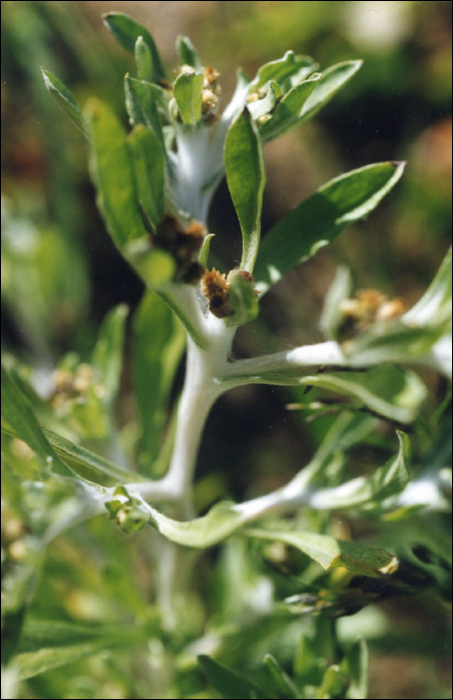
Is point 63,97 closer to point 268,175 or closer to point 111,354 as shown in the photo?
point 111,354

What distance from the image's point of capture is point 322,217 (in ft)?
3.49

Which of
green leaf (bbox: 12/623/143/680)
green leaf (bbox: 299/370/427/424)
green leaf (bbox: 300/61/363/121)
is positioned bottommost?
green leaf (bbox: 12/623/143/680)

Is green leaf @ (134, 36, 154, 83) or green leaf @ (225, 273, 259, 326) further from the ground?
green leaf @ (134, 36, 154, 83)

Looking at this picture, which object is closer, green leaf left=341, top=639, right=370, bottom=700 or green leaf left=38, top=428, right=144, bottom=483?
green leaf left=38, top=428, right=144, bottom=483

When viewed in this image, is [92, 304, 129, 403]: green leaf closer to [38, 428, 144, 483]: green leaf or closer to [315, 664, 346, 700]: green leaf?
[38, 428, 144, 483]: green leaf

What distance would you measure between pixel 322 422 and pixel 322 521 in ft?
1.34

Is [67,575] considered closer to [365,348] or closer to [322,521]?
[322,521]

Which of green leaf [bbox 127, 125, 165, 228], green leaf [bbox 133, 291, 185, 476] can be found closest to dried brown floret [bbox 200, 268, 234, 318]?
green leaf [bbox 127, 125, 165, 228]

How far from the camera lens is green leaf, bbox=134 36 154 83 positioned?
38.3 inches

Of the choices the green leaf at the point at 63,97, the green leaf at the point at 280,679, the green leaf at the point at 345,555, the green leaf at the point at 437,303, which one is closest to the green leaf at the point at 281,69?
the green leaf at the point at 63,97

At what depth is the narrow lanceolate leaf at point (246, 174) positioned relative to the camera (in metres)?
0.79

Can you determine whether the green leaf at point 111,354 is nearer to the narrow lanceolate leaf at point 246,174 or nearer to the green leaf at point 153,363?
the green leaf at point 153,363

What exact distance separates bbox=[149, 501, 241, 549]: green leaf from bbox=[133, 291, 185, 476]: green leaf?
61cm

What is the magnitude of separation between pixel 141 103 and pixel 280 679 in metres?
1.05
